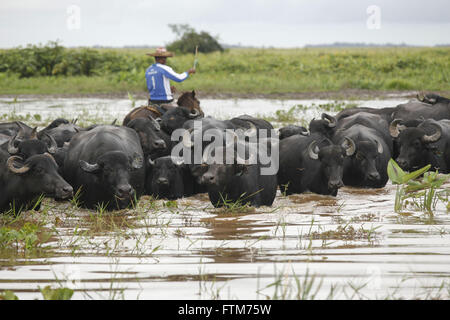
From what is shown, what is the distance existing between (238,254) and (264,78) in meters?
23.2

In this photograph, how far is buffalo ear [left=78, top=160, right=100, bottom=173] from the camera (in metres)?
7.17

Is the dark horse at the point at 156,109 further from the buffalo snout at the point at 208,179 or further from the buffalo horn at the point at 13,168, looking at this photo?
the buffalo horn at the point at 13,168

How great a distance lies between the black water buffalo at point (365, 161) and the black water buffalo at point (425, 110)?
2373mm

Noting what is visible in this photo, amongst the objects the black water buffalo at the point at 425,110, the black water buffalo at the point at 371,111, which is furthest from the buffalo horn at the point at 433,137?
the black water buffalo at the point at 425,110

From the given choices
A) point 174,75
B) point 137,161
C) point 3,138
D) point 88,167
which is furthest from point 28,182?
point 174,75

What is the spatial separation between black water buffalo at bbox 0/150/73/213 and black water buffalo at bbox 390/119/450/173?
4926 mm

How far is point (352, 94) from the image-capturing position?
23.8 meters

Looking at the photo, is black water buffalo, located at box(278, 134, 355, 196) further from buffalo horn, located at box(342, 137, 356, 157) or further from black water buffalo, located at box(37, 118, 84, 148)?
black water buffalo, located at box(37, 118, 84, 148)

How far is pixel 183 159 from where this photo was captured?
27.9 feet

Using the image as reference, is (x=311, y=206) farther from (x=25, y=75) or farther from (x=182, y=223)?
(x=25, y=75)

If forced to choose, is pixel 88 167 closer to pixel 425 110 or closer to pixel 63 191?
pixel 63 191

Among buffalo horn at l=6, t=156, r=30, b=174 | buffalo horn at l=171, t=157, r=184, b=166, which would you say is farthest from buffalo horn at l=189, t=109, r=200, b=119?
buffalo horn at l=6, t=156, r=30, b=174

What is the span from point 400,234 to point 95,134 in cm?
377

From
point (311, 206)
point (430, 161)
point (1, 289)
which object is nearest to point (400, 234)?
point (311, 206)
